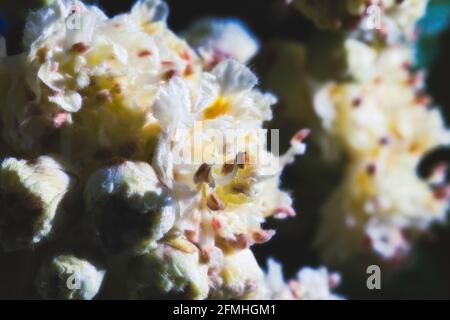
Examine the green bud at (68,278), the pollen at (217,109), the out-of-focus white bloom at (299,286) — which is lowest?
the green bud at (68,278)

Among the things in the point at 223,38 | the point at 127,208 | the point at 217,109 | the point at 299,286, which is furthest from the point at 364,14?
the point at 127,208

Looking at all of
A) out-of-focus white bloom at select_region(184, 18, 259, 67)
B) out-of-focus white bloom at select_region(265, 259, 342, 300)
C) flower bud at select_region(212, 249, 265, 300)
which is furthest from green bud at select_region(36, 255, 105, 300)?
out-of-focus white bloom at select_region(184, 18, 259, 67)

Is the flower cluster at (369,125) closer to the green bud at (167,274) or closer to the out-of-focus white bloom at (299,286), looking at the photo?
the out-of-focus white bloom at (299,286)

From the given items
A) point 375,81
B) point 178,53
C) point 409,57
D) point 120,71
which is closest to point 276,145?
point 178,53

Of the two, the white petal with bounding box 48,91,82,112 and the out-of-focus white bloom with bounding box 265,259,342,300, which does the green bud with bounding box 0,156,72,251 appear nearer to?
the white petal with bounding box 48,91,82,112

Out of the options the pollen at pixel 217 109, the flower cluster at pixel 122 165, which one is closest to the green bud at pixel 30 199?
the flower cluster at pixel 122 165

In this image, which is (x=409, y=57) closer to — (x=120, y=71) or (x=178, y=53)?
(x=178, y=53)
